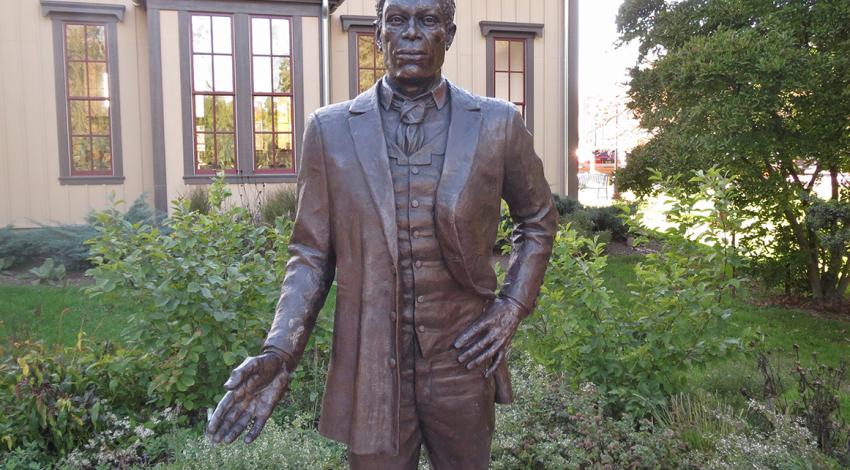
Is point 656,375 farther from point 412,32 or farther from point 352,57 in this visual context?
point 352,57

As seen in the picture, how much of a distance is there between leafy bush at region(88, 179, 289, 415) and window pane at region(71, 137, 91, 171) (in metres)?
8.16

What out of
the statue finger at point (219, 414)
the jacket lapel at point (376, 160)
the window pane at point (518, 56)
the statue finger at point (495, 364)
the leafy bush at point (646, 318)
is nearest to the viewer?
the statue finger at point (219, 414)

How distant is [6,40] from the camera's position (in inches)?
476

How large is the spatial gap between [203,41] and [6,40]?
310 centimetres

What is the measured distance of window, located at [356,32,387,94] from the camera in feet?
44.1

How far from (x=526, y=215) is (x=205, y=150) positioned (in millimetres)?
10736

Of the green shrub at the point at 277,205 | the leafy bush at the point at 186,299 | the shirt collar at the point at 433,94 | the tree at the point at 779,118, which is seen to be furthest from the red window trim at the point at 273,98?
the shirt collar at the point at 433,94

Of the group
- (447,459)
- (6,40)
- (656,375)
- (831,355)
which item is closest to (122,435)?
(447,459)

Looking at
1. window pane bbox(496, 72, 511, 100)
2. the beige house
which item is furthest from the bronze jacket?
window pane bbox(496, 72, 511, 100)

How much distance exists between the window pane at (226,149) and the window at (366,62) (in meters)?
2.46

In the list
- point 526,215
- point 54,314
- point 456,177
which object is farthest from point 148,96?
point 456,177

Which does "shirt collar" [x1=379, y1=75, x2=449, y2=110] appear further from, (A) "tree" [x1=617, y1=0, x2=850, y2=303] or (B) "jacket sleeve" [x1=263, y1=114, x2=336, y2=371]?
(A) "tree" [x1=617, y1=0, x2=850, y2=303]

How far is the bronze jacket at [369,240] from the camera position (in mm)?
2293

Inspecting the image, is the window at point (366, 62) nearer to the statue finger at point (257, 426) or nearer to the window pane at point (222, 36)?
the window pane at point (222, 36)
